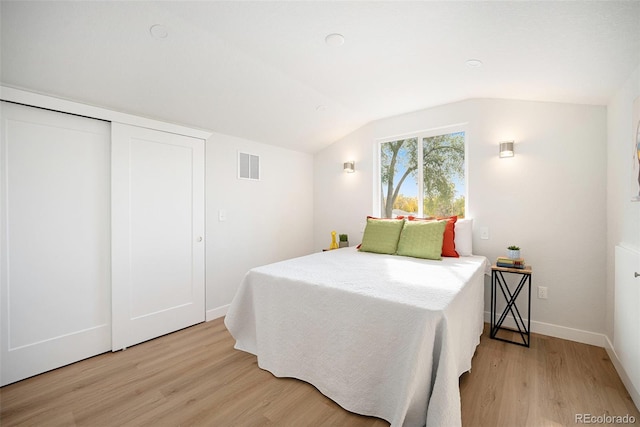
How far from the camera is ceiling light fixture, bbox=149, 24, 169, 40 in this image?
6.12ft

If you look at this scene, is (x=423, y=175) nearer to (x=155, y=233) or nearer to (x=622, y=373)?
(x=622, y=373)

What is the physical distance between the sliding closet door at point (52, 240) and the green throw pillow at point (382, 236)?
2.52 metres

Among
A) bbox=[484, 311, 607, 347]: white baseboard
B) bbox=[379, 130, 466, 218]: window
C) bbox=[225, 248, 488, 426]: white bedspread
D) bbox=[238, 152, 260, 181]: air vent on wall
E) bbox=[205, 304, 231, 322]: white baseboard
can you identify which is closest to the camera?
bbox=[225, 248, 488, 426]: white bedspread

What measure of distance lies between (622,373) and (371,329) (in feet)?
6.22

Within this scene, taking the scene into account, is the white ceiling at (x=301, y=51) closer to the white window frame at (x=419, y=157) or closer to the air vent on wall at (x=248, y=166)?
the white window frame at (x=419, y=157)

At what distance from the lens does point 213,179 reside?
3229mm

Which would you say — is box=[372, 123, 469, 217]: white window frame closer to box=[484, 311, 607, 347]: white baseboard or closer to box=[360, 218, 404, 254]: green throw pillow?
box=[360, 218, 404, 254]: green throw pillow

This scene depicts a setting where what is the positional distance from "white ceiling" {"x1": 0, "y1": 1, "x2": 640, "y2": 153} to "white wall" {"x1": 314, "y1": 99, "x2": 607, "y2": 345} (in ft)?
0.76

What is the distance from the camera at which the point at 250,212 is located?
3.63m

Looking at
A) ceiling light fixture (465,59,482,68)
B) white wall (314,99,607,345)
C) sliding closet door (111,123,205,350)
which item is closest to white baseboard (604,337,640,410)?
white wall (314,99,607,345)

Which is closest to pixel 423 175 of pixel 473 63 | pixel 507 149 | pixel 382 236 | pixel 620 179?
pixel 507 149

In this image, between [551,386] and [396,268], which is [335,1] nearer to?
[396,268]

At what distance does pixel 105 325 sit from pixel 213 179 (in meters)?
1.69

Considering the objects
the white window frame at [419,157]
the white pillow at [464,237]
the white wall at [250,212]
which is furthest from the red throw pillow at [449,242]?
the white wall at [250,212]
